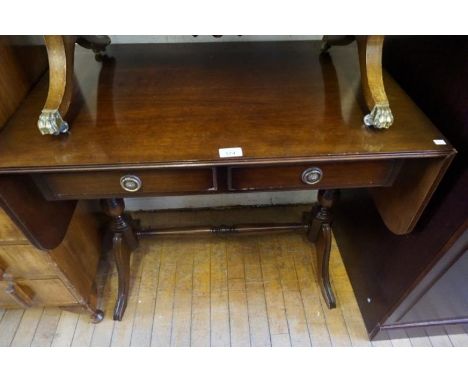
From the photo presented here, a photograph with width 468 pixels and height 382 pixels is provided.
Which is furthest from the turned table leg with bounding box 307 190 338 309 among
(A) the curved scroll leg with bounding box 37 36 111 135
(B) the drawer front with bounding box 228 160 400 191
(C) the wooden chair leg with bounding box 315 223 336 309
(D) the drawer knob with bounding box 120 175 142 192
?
(A) the curved scroll leg with bounding box 37 36 111 135

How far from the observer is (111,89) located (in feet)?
2.63

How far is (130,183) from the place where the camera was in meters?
0.69

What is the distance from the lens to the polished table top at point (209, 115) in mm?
646

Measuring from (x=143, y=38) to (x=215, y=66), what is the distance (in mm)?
322

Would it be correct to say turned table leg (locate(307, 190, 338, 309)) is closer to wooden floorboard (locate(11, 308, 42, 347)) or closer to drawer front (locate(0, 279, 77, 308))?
drawer front (locate(0, 279, 77, 308))

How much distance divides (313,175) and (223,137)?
0.69 ft

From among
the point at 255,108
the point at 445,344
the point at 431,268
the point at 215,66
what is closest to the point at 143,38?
the point at 215,66

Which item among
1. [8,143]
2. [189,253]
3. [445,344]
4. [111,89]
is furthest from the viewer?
[189,253]

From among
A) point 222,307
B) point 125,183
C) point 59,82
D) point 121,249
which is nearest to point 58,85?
point 59,82

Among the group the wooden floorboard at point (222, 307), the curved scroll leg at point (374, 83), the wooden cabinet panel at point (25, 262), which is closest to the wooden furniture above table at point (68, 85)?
the curved scroll leg at point (374, 83)

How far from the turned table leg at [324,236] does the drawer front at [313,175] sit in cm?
39

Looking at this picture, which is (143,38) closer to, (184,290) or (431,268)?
(184,290)

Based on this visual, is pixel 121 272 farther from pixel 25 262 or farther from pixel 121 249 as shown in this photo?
pixel 25 262

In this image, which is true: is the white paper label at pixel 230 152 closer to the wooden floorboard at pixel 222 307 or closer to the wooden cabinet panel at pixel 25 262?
the wooden cabinet panel at pixel 25 262
